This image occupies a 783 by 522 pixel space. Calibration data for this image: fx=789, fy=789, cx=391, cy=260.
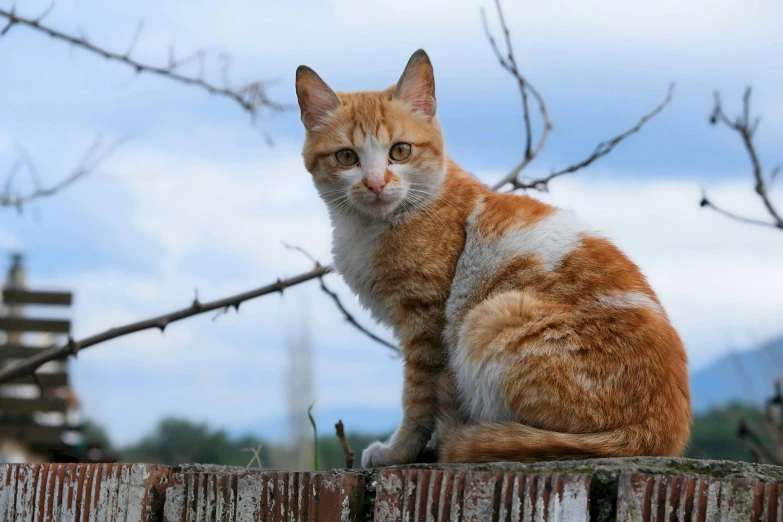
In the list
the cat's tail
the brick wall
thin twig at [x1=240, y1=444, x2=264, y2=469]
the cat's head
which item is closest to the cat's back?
the cat's head

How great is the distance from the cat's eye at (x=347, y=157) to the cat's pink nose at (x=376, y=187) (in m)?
0.20

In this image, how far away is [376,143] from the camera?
3092mm

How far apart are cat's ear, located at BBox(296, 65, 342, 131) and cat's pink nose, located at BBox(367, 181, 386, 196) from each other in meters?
0.52

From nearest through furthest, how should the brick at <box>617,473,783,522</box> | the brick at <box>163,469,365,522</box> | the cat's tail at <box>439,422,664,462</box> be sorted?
1. the brick at <box>617,473,783,522</box>
2. the brick at <box>163,469,365,522</box>
3. the cat's tail at <box>439,422,664,462</box>

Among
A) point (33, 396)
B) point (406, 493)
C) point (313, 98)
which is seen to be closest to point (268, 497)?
point (406, 493)

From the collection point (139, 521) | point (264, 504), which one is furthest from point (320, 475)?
point (139, 521)

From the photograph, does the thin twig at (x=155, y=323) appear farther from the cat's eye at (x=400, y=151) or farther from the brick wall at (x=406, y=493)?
the brick wall at (x=406, y=493)

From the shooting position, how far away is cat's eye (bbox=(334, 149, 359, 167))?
124 inches

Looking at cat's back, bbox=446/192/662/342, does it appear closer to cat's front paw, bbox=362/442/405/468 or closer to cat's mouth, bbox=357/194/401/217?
cat's mouth, bbox=357/194/401/217

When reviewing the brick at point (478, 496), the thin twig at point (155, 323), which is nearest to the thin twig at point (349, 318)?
the thin twig at point (155, 323)

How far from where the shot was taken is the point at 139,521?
2182 millimetres

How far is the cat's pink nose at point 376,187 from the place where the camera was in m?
2.97

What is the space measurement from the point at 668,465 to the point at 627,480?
0.92 feet

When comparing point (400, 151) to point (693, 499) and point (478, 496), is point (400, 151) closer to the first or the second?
point (478, 496)
